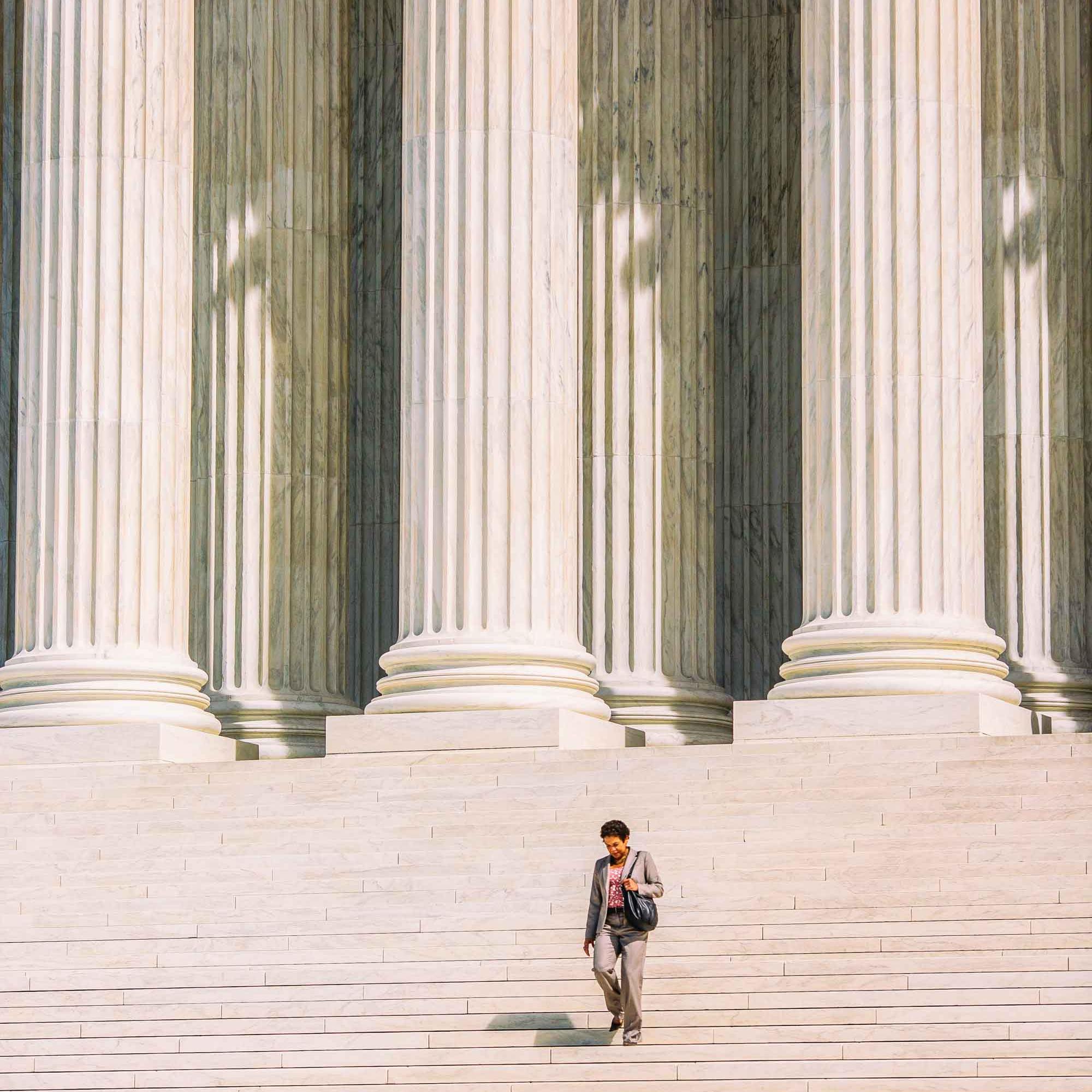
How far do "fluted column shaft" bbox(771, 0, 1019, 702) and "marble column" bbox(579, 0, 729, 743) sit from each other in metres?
10.6

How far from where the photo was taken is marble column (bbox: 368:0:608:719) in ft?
221

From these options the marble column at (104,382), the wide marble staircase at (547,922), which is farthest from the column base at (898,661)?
the marble column at (104,382)

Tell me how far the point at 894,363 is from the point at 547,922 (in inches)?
703

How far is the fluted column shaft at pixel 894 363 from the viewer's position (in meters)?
64.2

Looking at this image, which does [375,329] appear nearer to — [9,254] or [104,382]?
[9,254]

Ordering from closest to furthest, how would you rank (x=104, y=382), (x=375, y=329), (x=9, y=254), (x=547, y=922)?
(x=547, y=922), (x=104, y=382), (x=375, y=329), (x=9, y=254)

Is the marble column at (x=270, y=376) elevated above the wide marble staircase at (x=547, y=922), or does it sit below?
above

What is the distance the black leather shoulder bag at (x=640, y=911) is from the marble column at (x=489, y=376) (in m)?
17.8

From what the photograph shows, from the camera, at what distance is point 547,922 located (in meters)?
55.2

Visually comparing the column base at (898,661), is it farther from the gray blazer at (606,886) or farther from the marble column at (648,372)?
the gray blazer at (606,886)

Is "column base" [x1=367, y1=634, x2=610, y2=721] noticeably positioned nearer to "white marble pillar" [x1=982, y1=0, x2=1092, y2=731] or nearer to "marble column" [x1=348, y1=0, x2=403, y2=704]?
"white marble pillar" [x1=982, y1=0, x2=1092, y2=731]

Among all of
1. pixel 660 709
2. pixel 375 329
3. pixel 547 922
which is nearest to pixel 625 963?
pixel 547 922

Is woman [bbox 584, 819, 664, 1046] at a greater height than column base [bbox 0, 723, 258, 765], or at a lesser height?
lesser

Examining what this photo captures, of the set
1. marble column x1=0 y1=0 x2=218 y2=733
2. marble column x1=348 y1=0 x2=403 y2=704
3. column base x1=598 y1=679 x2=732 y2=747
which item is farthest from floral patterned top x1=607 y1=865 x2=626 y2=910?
marble column x1=348 y1=0 x2=403 y2=704
